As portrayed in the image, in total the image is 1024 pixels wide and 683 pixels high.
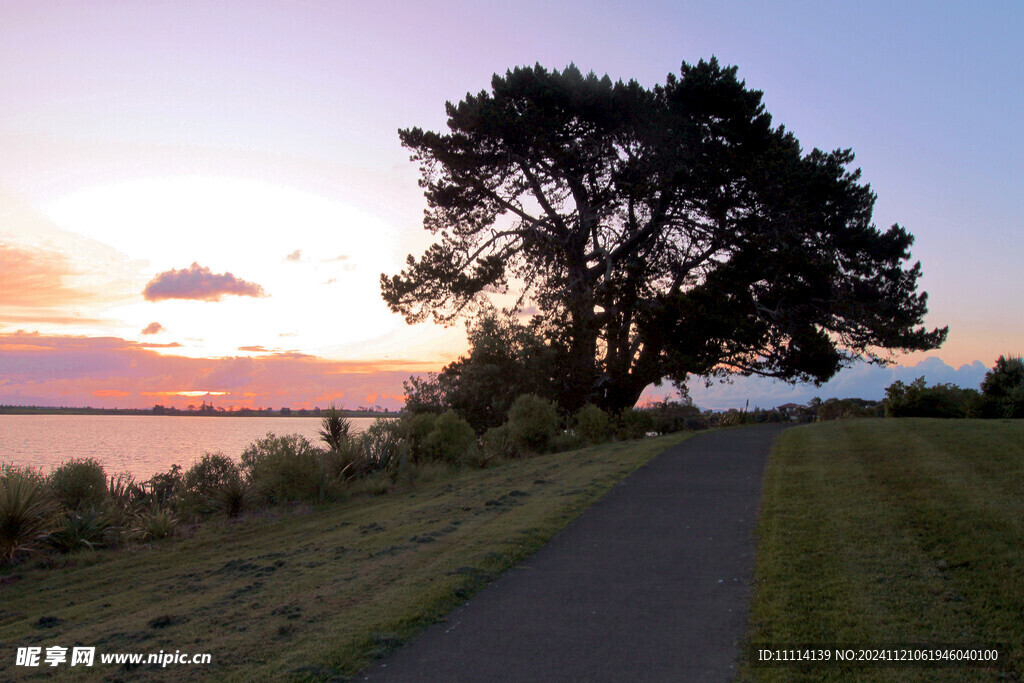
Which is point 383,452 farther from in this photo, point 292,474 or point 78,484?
point 78,484

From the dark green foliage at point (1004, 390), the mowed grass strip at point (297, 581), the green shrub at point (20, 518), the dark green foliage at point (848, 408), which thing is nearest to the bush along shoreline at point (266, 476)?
the green shrub at point (20, 518)

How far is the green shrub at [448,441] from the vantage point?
21.5 m

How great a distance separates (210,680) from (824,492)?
831cm

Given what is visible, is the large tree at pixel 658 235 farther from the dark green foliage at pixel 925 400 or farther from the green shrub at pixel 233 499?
the green shrub at pixel 233 499

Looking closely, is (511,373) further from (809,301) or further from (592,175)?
(809,301)

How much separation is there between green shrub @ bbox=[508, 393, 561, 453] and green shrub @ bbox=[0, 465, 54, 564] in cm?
1294

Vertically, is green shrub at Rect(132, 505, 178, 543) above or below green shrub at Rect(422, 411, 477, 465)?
below

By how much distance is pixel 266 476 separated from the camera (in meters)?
16.4

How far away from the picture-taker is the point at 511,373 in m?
26.7

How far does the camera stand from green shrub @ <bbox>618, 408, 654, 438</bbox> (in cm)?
2386

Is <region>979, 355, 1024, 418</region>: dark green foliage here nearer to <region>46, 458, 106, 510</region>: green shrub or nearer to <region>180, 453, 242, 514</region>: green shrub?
<region>180, 453, 242, 514</region>: green shrub

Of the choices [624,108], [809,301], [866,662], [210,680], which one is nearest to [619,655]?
[866,662]

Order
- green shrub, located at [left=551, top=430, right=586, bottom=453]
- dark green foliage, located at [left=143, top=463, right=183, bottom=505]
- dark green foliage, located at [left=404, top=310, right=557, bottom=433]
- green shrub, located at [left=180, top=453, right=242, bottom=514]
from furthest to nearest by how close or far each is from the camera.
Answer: dark green foliage, located at [left=404, top=310, right=557, bottom=433] < green shrub, located at [left=551, top=430, right=586, bottom=453] < dark green foliage, located at [left=143, top=463, right=183, bottom=505] < green shrub, located at [left=180, top=453, right=242, bottom=514]

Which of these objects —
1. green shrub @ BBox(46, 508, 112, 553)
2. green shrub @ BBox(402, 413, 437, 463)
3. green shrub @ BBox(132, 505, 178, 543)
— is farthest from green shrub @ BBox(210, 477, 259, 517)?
green shrub @ BBox(402, 413, 437, 463)
